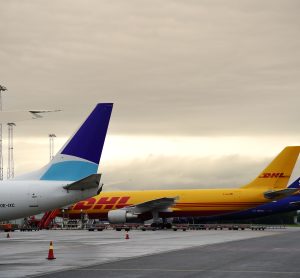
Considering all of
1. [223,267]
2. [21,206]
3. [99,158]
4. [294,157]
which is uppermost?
[294,157]

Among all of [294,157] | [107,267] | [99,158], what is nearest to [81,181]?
[99,158]

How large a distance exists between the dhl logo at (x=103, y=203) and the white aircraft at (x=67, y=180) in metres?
38.9

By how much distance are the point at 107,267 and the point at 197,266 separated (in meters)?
2.98

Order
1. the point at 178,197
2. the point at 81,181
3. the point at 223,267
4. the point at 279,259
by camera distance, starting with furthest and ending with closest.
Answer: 1. the point at 178,197
2. the point at 81,181
3. the point at 279,259
4. the point at 223,267

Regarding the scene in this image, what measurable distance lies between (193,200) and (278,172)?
403 inches

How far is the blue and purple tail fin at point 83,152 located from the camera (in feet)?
113

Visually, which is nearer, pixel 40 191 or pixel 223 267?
pixel 223 267

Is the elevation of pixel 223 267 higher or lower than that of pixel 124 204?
lower

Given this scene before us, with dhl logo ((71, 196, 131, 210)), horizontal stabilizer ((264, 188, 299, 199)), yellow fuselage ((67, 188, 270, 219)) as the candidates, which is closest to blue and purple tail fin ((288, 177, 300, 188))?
horizontal stabilizer ((264, 188, 299, 199))

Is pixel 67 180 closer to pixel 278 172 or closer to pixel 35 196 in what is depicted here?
pixel 35 196

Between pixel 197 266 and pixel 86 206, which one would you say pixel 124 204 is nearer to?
pixel 86 206

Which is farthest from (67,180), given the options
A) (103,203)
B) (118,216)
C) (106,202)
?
(106,202)

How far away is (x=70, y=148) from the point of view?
35.1 meters

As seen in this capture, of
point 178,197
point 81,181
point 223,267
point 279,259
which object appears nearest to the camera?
point 223,267
